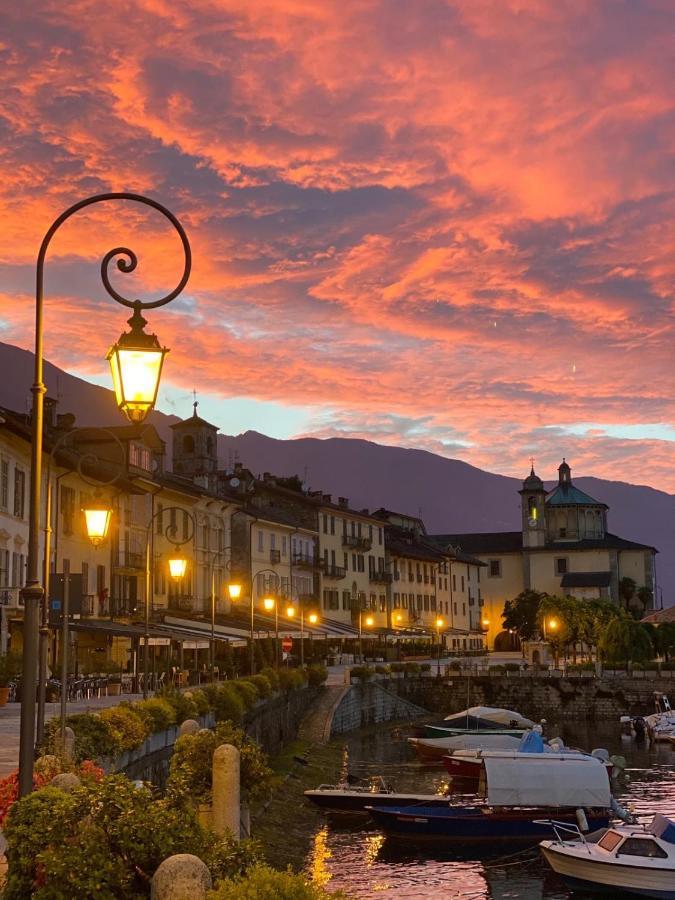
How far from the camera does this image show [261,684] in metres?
49.4

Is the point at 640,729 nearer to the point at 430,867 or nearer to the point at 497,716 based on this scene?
the point at 497,716

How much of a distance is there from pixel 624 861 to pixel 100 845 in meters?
24.4

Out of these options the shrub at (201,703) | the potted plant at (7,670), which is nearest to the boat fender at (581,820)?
the shrub at (201,703)

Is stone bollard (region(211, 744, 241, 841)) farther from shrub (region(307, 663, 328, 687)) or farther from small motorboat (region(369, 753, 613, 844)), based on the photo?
shrub (region(307, 663, 328, 687))

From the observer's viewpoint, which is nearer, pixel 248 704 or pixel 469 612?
pixel 248 704

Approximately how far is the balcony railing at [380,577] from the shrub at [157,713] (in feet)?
286

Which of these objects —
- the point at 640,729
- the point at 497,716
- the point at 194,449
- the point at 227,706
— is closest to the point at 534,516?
the point at 194,449

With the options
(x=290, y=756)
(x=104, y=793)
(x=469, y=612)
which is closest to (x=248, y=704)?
(x=290, y=756)

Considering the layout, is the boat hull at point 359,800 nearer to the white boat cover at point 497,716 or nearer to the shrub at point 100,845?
the white boat cover at point 497,716

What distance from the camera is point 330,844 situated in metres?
37.7

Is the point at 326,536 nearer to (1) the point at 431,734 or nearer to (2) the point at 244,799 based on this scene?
(1) the point at 431,734

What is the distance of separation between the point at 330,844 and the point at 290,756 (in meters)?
16.2

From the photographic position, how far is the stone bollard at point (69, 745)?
18.0m

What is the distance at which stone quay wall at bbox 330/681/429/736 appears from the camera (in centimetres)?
7039
